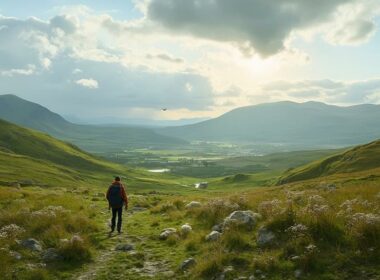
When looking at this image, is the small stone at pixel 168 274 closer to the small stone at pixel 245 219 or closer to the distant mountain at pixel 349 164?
the small stone at pixel 245 219

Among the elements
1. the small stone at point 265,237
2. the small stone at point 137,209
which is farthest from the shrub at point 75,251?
the small stone at point 137,209

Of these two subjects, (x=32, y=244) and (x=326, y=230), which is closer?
(x=326, y=230)

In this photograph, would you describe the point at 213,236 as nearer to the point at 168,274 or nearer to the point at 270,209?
the point at 270,209

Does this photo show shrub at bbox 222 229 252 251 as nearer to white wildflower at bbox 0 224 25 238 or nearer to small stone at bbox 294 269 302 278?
small stone at bbox 294 269 302 278

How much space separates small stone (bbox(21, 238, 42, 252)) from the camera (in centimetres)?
1705

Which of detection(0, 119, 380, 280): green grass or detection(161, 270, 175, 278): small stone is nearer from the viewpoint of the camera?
detection(0, 119, 380, 280): green grass

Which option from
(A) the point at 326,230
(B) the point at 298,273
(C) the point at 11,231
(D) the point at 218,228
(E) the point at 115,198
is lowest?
(C) the point at 11,231

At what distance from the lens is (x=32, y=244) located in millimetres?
17391

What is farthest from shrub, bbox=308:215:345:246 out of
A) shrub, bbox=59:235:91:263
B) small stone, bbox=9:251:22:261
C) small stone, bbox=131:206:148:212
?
small stone, bbox=131:206:148:212

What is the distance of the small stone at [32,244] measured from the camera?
55.9 feet

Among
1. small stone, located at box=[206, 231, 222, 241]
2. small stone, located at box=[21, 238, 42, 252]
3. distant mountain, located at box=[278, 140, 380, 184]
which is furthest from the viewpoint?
distant mountain, located at box=[278, 140, 380, 184]

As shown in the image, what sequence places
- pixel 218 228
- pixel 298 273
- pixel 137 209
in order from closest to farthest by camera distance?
1. pixel 298 273
2. pixel 218 228
3. pixel 137 209

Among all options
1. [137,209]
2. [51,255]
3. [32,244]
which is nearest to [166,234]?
[51,255]

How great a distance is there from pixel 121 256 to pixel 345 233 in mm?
9350
